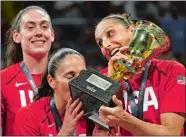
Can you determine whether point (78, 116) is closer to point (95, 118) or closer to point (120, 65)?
point (95, 118)

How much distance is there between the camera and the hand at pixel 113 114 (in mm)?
1596

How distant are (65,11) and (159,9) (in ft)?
A: 1.99

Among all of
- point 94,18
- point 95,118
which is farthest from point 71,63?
point 94,18

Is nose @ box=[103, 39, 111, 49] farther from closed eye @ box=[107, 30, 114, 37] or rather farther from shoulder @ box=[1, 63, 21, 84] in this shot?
shoulder @ box=[1, 63, 21, 84]

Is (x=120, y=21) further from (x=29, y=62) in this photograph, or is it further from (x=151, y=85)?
(x=29, y=62)

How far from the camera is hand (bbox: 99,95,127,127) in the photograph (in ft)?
5.24

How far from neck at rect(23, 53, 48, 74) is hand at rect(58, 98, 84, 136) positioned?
0.54m

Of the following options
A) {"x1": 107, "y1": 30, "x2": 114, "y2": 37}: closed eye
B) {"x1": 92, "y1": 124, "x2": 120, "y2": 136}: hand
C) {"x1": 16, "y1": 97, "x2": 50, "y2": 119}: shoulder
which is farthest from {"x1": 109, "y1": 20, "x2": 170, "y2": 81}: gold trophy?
{"x1": 16, "y1": 97, "x2": 50, "y2": 119}: shoulder

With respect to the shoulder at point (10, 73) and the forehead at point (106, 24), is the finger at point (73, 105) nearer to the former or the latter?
the forehead at point (106, 24)

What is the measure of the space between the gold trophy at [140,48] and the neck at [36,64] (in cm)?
58

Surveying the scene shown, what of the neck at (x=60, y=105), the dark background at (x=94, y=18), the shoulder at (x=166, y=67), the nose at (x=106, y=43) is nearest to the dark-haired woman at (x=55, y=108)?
the neck at (x=60, y=105)


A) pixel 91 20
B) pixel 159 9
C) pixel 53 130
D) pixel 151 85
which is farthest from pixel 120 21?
Answer: pixel 159 9

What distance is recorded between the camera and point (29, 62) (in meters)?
2.25

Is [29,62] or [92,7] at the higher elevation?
[92,7]
